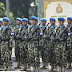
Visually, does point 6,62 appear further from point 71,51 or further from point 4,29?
point 71,51

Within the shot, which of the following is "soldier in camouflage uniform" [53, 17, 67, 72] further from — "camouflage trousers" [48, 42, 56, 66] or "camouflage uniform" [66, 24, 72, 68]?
"camouflage trousers" [48, 42, 56, 66]

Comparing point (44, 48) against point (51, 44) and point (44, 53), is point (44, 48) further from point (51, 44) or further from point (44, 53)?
point (51, 44)

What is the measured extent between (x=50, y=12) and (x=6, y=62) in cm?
437

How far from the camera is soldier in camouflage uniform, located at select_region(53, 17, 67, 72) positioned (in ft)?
21.8

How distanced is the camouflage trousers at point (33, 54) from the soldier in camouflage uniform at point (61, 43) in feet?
1.81

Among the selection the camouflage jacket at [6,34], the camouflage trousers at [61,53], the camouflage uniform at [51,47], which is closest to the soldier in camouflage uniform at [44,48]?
the camouflage uniform at [51,47]

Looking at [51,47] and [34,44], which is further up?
[34,44]

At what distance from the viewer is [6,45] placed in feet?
22.6

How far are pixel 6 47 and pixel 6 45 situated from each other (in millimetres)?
57

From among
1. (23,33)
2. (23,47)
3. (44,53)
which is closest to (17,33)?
(23,33)

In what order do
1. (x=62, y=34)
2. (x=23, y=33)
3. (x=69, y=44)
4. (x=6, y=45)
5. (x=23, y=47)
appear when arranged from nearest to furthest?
1. (x=62, y=34)
2. (x=6, y=45)
3. (x=23, y=33)
4. (x=23, y=47)
5. (x=69, y=44)

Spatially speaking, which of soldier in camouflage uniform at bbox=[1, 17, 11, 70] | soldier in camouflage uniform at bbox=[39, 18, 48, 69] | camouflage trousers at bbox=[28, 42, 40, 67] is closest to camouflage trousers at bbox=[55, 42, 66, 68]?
camouflage trousers at bbox=[28, 42, 40, 67]

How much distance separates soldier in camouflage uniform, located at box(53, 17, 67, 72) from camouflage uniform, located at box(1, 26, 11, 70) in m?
1.28

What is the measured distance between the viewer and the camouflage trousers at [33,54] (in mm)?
6745
